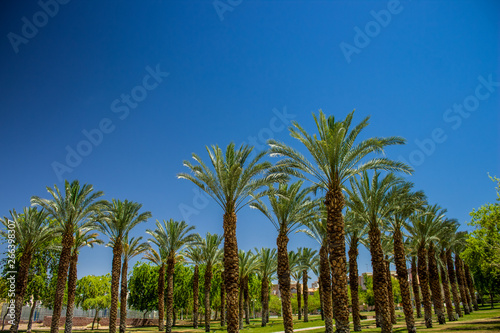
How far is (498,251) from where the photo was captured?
27234mm

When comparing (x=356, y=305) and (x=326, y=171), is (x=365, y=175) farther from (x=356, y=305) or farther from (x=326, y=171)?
(x=356, y=305)

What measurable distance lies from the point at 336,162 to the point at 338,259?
5.31m

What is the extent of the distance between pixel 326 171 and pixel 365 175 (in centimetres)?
654

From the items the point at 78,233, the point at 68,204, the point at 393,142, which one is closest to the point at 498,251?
the point at 393,142

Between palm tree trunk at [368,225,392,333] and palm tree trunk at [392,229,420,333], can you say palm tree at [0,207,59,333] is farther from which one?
palm tree trunk at [392,229,420,333]

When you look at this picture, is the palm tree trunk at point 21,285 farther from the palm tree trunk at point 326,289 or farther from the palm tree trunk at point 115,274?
the palm tree trunk at point 326,289

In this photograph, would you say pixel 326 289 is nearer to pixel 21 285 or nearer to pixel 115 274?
pixel 115 274

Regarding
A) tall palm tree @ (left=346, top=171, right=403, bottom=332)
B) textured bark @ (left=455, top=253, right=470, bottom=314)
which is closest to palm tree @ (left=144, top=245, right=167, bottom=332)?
tall palm tree @ (left=346, top=171, right=403, bottom=332)

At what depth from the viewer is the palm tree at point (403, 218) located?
22.6 m

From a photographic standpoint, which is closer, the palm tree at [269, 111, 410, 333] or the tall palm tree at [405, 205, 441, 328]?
the palm tree at [269, 111, 410, 333]

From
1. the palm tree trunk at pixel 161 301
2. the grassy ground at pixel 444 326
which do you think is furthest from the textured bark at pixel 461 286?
the palm tree trunk at pixel 161 301

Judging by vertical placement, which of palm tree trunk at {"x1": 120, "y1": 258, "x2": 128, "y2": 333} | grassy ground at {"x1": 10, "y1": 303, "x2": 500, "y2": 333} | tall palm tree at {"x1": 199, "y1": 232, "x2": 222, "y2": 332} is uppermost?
tall palm tree at {"x1": 199, "y1": 232, "x2": 222, "y2": 332}

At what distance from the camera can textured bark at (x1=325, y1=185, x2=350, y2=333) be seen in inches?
669

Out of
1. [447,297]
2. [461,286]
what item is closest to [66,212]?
[447,297]
